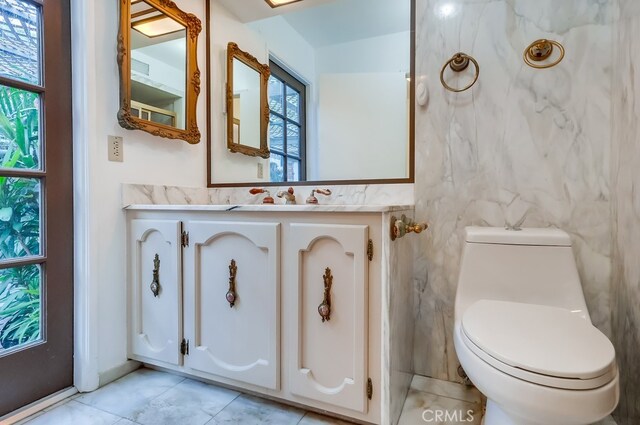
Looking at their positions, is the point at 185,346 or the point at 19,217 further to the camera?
the point at 185,346

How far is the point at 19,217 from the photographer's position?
4.22 feet

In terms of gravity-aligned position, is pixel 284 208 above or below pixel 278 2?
below

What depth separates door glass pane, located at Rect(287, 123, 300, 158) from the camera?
6.13 feet

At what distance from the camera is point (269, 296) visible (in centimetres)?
131

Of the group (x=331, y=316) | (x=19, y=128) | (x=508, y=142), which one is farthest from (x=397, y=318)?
(x=19, y=128)

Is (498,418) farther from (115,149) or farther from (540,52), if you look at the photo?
(115,149)

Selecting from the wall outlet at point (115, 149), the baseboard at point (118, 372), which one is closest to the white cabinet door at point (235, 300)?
the baseboard at point (118, 372)

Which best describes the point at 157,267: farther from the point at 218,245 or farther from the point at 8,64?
the point at 8,64

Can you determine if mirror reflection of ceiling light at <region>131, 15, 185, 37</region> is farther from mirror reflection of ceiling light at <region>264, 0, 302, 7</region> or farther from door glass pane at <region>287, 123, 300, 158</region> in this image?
door glass pane at <region>287, 123, 300, 158</region>

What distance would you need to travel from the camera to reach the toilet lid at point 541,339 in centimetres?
79

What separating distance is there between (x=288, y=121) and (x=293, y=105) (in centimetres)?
9

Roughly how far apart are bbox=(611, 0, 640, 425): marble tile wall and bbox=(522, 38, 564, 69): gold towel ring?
0.20m

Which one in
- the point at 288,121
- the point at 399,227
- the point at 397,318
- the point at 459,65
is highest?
the point at 459,65

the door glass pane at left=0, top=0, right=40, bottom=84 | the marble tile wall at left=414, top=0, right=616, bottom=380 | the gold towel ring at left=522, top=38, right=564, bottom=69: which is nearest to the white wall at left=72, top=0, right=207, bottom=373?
the door glass pane at left=0, top=0, right=40, bottom=84
